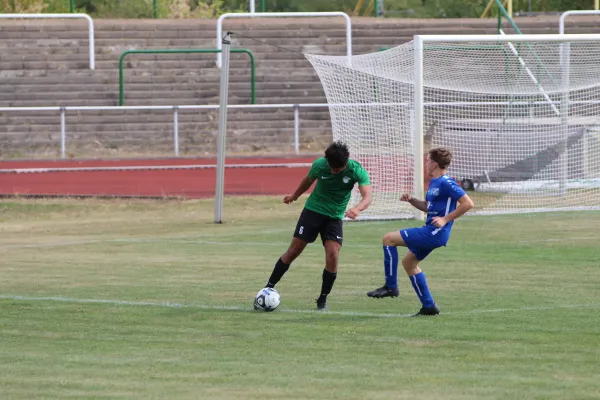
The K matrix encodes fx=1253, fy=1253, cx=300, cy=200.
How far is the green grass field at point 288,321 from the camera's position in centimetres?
801

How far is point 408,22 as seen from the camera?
1479 inches

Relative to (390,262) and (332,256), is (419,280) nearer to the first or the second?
(390,262)

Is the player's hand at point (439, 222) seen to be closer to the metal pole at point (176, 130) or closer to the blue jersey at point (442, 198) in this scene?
the blue jersey at point (442, 198)

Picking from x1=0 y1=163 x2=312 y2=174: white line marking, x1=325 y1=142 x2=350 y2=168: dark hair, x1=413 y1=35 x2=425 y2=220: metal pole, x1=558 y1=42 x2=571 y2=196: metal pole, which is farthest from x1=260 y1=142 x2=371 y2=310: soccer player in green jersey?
x1=0 y1=163 x2=312 y2=174: white line marking

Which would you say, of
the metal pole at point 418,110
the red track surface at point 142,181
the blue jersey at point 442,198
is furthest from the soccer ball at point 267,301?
the red track surface at point 142,181

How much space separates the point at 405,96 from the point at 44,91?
49.2 feet

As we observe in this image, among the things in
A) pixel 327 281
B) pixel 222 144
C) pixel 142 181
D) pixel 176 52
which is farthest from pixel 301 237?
pixel 176 52

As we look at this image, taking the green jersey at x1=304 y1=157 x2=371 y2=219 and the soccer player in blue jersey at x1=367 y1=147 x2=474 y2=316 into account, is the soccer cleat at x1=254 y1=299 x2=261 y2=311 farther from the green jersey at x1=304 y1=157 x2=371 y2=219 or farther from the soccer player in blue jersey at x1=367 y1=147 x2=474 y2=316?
the soccer player in blue jersey at x1=367 y1=147 x2=474 y2=316

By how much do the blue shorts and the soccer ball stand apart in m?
1.33

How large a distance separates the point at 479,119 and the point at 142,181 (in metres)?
7.60

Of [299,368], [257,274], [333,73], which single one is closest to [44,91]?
[333,73]

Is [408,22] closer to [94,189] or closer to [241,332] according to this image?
[94,189]

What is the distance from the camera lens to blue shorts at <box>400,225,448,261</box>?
1054cm

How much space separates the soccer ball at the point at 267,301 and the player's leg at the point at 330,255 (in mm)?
413
